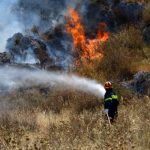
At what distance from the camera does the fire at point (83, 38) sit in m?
24.6

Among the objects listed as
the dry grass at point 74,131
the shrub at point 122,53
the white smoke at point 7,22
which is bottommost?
the dry grass at point 74,131

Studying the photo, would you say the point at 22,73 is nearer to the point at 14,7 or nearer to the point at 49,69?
the point at 49,69

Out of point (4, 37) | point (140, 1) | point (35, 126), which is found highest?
point (140, 1)

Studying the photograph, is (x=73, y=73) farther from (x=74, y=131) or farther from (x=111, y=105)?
(x=74, y=131)

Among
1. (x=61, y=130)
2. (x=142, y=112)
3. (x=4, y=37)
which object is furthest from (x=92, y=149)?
(x=4, y=37)

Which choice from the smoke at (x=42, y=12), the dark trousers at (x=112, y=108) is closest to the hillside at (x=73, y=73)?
the smoke at (x=42, y=12)

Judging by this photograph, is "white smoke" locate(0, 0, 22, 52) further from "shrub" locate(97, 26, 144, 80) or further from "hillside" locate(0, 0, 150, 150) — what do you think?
"shrub" locate(97, 26, 144, 80)

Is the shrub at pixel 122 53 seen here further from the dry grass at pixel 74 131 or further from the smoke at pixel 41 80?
the dry grass at pixel 74 131

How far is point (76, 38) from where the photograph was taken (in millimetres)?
26562

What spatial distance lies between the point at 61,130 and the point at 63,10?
1892cm

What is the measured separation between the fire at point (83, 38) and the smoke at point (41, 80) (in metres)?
2.78

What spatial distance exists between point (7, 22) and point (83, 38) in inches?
226

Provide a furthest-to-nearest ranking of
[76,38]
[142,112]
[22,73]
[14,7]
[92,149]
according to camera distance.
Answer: [14,7] < [76,38] < [22,73] < [142,112] < [92,149]

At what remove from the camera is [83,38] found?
2661 centimetres
